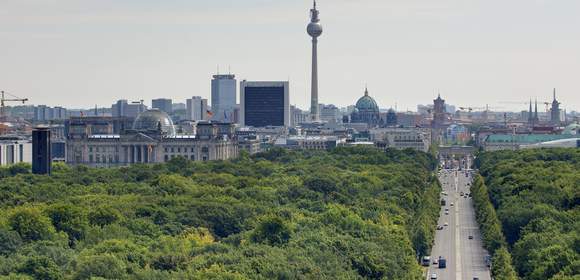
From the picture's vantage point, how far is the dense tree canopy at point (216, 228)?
222 feet

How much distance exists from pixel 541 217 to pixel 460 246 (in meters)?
11.3

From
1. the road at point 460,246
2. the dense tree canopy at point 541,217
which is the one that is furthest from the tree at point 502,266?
the road at point 460,246

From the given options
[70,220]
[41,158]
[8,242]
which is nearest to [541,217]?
[70,220]

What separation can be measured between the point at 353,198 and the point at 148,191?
17361 millimetres

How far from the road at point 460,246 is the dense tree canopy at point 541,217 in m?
2.40

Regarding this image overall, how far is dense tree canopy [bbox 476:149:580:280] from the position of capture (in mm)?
73562

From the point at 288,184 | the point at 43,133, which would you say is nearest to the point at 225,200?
the point at 288,184

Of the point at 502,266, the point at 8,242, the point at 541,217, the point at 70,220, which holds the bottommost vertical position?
the point at 502,266

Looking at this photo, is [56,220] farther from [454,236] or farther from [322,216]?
[454,236]

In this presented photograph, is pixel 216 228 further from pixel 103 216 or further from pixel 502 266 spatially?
→ pixel 502 266

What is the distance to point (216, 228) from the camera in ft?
318

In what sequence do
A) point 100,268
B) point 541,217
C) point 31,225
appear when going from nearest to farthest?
1. point 100,268
2. point 31,225
3. point 541,217

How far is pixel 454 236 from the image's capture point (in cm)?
11562

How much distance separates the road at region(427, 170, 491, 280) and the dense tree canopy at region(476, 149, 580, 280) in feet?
7.86
